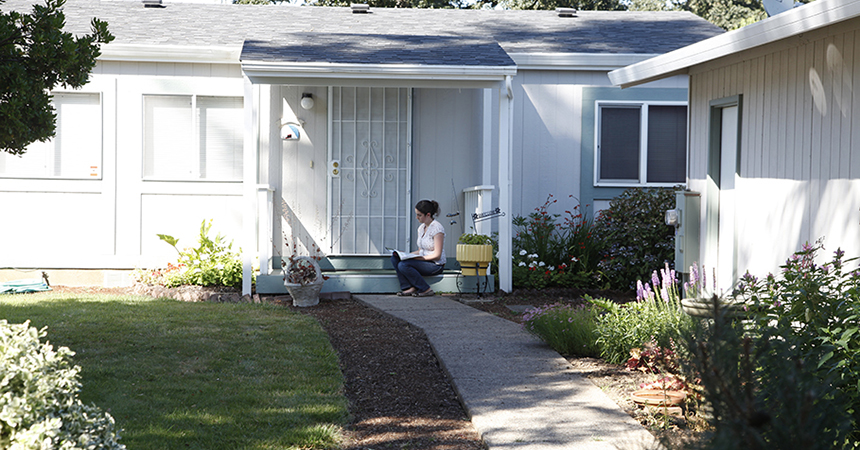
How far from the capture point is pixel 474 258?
26.6 feet

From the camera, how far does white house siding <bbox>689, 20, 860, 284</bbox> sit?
15.8 feet

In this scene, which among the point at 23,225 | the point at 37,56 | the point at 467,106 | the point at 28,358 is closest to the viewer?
the point at 28,358

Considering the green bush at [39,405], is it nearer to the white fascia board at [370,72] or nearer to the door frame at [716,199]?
the white fascia board at [370,72]

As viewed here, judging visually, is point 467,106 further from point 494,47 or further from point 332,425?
point 332,425

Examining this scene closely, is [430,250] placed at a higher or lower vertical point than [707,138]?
lower

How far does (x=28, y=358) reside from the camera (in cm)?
239

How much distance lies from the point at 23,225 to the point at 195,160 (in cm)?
223

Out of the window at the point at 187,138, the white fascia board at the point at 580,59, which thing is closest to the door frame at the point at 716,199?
the white fascia board at the point at 580,59

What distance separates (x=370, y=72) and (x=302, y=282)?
232 centimetres

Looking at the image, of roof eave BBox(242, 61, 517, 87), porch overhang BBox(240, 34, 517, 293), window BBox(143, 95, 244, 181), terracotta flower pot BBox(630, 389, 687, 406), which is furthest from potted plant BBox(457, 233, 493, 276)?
terracotta flower pot BBox(630, 389, 687, 406)

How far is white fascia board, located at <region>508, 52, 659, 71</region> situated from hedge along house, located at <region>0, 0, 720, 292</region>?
2 cm

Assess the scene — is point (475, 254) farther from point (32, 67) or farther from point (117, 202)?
point (32, 67)

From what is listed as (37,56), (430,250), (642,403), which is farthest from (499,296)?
(37,56)

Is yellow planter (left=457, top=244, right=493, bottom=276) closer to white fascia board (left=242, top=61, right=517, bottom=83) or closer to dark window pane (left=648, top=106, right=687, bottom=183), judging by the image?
white fascia board (left=242, top=61, right=517, bottom=83)
